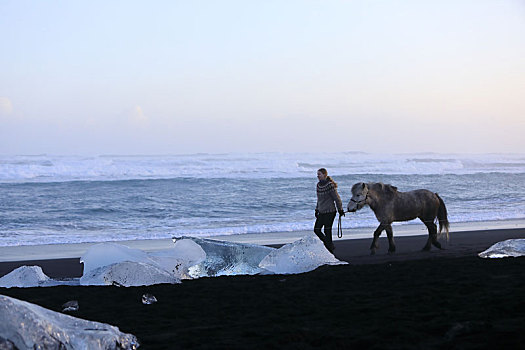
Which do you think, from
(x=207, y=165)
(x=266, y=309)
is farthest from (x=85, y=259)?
(x=207, y=165)

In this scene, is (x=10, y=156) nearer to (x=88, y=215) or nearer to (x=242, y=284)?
(x=88, y=215)

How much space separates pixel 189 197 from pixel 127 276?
22.2m

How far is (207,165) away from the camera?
50062 mm

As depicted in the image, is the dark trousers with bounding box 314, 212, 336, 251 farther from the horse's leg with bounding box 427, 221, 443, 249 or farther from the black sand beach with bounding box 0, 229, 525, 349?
the black sand beach with bounding box 0, 229, 525, 349

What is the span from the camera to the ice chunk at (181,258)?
360 inches

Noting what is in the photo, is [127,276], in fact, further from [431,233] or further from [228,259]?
[431,233]

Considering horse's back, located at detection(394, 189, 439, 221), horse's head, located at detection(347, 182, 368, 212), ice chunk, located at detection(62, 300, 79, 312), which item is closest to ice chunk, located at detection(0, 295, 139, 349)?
ice chunk, located at detection(62, 300, 79, 312)

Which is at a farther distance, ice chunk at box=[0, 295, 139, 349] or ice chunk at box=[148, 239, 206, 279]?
ice chunk at box=[148, 239, 206, 279]

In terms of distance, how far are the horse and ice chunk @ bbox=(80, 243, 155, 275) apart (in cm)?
453

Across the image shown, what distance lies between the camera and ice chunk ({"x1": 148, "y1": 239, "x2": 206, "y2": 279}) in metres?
9.14

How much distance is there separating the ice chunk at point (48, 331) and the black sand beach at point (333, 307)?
16.5 inches

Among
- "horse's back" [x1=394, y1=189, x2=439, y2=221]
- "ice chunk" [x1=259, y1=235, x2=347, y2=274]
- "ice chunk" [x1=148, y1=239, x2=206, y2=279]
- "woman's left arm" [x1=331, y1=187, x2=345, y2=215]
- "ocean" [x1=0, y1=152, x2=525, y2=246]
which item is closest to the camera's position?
"ice chunk" [x1=148, y1=239, x2=206, y2=279]

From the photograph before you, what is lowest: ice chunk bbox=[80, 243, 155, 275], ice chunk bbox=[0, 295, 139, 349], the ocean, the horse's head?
the ocean

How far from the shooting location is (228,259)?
9742mm
